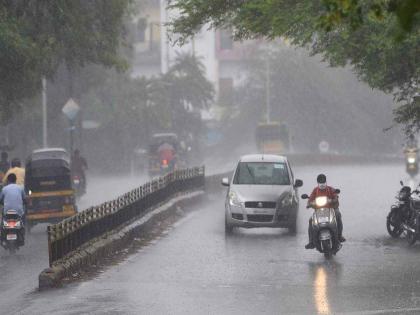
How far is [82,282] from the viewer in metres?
16.8

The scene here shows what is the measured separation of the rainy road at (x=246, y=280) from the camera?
565 inches

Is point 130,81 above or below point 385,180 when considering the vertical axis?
above

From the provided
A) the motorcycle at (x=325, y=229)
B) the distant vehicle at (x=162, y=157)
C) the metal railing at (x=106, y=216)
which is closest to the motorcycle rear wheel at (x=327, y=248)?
the motorcycle at (x=325, y=229)

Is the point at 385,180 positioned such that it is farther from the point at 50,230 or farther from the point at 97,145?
the point at 50,230

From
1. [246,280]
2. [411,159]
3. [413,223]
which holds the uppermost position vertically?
[413,223]

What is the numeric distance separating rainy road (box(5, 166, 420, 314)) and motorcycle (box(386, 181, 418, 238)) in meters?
0.37

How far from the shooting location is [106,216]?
21.4 meters

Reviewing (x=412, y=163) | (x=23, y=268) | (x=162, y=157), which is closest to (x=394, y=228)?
(x=23, y=268)

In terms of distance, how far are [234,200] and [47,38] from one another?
861 centimetres

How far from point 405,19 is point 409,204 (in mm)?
17558

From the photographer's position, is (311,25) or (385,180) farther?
(385,180)

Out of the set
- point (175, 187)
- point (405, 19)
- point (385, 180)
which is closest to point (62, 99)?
point (385, 180)

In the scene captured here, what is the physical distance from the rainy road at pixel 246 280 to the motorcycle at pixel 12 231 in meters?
0.34

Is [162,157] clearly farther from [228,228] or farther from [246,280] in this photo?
[246,280]
